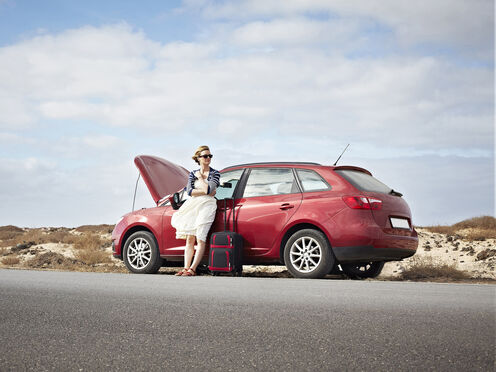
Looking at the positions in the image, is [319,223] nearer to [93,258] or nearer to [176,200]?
[176,200]

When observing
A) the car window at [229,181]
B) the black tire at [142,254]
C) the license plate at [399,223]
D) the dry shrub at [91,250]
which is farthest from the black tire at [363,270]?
the dry shrub at [91,250]

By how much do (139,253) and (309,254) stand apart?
3561 mm

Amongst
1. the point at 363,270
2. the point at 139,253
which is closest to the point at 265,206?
the point at 363,270

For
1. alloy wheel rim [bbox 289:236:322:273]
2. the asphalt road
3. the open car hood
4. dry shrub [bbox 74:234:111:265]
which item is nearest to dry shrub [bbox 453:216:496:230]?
dry shrub [bbox 74:234:111:265]

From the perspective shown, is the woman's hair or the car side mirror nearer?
the woman's hair

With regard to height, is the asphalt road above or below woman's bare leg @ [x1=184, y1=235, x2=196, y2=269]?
below

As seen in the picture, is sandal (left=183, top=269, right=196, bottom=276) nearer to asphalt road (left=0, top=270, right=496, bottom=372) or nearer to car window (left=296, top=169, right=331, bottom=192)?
asphalt road (left=0, top=270, right=496, bottom=372)

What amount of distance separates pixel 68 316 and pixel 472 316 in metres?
3.91

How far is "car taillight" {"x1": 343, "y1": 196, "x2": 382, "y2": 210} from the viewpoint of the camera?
9.02 metres

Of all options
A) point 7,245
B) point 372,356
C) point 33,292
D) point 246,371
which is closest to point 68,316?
point 33,292

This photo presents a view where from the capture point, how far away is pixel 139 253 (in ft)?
36.6

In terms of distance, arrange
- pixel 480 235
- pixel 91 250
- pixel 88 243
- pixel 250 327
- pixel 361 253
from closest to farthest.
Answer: pixel 250 327 → pixel 361 253 → pixel 480 235 → pixel 91 250 → pixel 88 243

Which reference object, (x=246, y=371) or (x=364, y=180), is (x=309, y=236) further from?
(x=246, y=371)

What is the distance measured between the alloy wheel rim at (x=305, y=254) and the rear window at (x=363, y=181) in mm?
1132
